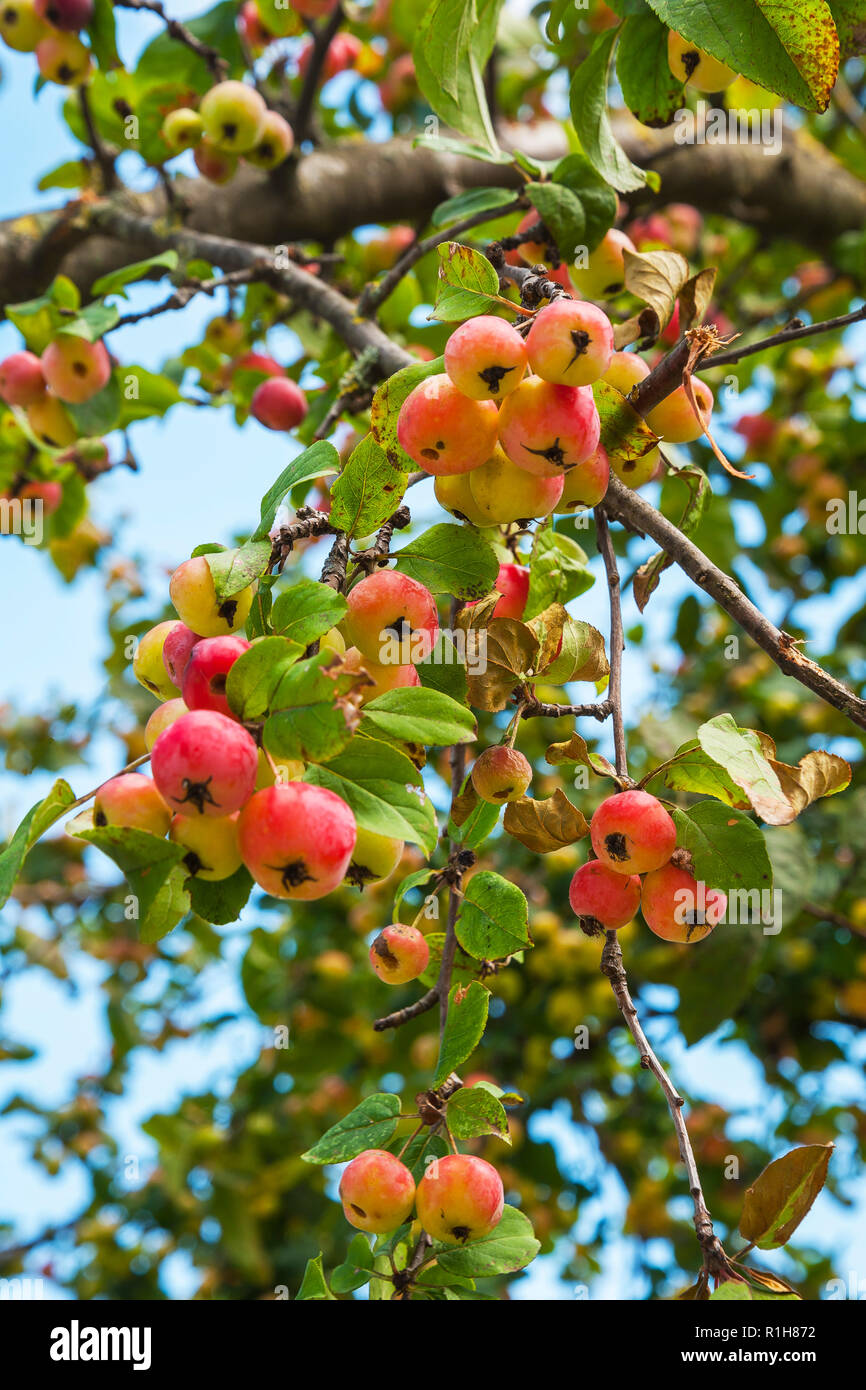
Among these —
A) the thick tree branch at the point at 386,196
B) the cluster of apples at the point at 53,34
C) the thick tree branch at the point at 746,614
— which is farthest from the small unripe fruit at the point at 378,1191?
the cluster of apples at the point at 53,34

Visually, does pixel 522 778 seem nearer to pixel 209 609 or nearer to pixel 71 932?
pixel 209 609

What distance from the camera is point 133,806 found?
66 centimetres

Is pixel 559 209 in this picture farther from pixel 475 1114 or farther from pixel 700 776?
pixel 475 1114

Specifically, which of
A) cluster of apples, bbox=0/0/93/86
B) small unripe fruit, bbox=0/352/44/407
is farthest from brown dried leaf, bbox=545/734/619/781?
cluster of apples, bbox=0/0/93/86

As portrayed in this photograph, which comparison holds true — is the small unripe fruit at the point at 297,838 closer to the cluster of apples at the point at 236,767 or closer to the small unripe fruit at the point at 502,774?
the cluster of apples at the point at 236,767

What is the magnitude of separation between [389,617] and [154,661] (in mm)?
214

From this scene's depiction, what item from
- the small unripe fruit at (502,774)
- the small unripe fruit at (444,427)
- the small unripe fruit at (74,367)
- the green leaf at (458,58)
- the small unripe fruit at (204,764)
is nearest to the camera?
the small unripe fruit at (204,764)

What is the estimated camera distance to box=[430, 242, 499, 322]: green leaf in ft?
2.40

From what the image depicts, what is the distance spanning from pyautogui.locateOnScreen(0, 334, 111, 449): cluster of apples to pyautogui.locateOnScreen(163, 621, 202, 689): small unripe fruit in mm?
802

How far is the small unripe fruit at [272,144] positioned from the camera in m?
1.68

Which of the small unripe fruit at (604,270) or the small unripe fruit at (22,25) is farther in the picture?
the small unripe fruit at (22,25)

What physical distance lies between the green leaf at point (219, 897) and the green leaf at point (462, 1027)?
0.68 feet
